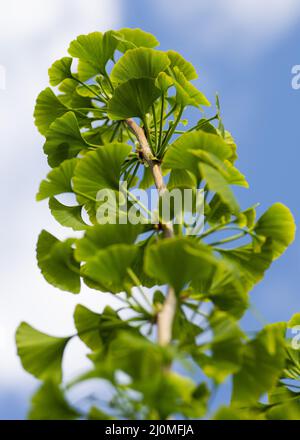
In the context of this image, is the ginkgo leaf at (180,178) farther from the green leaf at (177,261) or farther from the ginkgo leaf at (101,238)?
the green leaf at (177,261)

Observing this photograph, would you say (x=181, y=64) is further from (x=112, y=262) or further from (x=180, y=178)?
(x=112, y=262)

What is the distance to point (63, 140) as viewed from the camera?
3.70 meters

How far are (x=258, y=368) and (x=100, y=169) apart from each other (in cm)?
130

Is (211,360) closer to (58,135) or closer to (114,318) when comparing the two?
(114,318)

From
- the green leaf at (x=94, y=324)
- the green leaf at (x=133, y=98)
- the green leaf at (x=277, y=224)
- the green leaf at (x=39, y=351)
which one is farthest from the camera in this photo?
the green leaf at (x=133, y=98)

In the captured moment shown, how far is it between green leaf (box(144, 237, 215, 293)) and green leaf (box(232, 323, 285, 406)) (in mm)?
364

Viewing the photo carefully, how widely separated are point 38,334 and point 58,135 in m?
1.56

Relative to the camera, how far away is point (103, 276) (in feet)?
7.18

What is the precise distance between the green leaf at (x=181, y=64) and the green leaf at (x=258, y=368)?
2269 millimetres

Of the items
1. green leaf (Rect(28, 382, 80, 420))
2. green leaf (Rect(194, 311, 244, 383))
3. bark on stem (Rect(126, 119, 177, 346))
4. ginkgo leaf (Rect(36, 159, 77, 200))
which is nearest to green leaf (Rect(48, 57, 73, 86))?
bark on stem (Rect(126, 119, 177, 346))

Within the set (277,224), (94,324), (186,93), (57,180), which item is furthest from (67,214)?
(277,224)

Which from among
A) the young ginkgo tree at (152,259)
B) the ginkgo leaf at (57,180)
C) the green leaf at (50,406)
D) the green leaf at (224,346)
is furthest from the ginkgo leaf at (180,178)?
the green leaf at (50,406)

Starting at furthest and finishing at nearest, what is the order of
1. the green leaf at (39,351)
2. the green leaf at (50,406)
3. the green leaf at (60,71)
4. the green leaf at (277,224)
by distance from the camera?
the green leaf at (60,71) < the green leaf at (277,224) < the green leaf at (39,351) < the green leaf at (50,406)

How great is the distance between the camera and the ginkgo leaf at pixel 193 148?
263 cm
